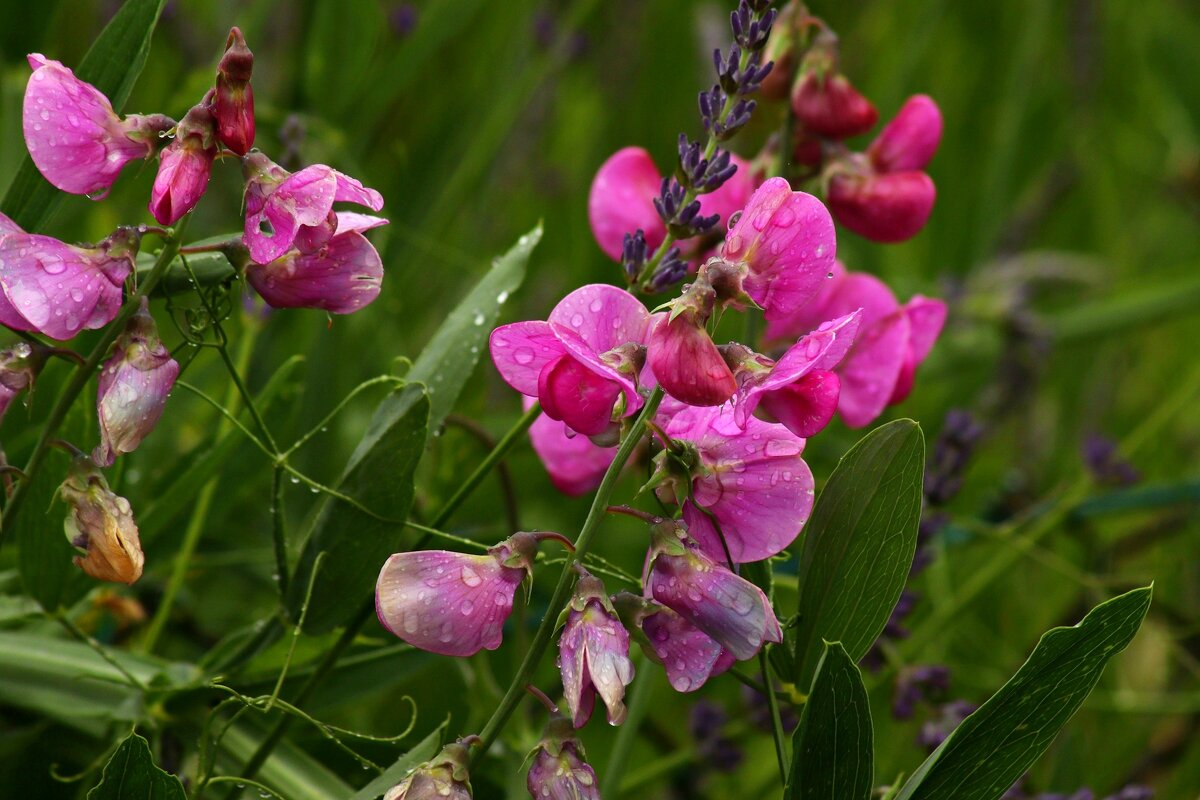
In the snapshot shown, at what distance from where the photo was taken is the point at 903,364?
49 cm

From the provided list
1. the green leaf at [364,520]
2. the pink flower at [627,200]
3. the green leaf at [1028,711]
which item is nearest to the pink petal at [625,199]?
the pink flower at [627,200]

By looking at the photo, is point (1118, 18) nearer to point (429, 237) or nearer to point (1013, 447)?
point (1013, 447)

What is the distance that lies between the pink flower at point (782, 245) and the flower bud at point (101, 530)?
178 mm

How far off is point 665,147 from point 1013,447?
0.52 meters

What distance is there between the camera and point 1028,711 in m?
0.34

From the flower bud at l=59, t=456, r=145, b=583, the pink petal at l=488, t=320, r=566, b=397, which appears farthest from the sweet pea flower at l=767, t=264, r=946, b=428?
the flower bud at l=59, t=456, r=145, b=583

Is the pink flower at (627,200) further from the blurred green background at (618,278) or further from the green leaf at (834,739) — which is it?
the green leaf at (834,739)

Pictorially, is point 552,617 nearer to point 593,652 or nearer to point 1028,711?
point 593,652

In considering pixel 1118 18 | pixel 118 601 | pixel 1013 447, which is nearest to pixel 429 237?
pixel 118 601

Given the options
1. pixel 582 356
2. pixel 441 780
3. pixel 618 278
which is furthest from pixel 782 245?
pixel 618 278

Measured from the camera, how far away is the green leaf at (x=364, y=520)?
1.29 feet

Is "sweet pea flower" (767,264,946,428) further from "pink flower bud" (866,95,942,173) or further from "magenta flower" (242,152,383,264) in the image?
"magenta flower" (242,152,383,264)

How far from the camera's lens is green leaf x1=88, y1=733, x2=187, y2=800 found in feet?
1.07

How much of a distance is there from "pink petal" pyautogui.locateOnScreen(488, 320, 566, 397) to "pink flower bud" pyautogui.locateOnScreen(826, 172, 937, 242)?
0.69 feet
